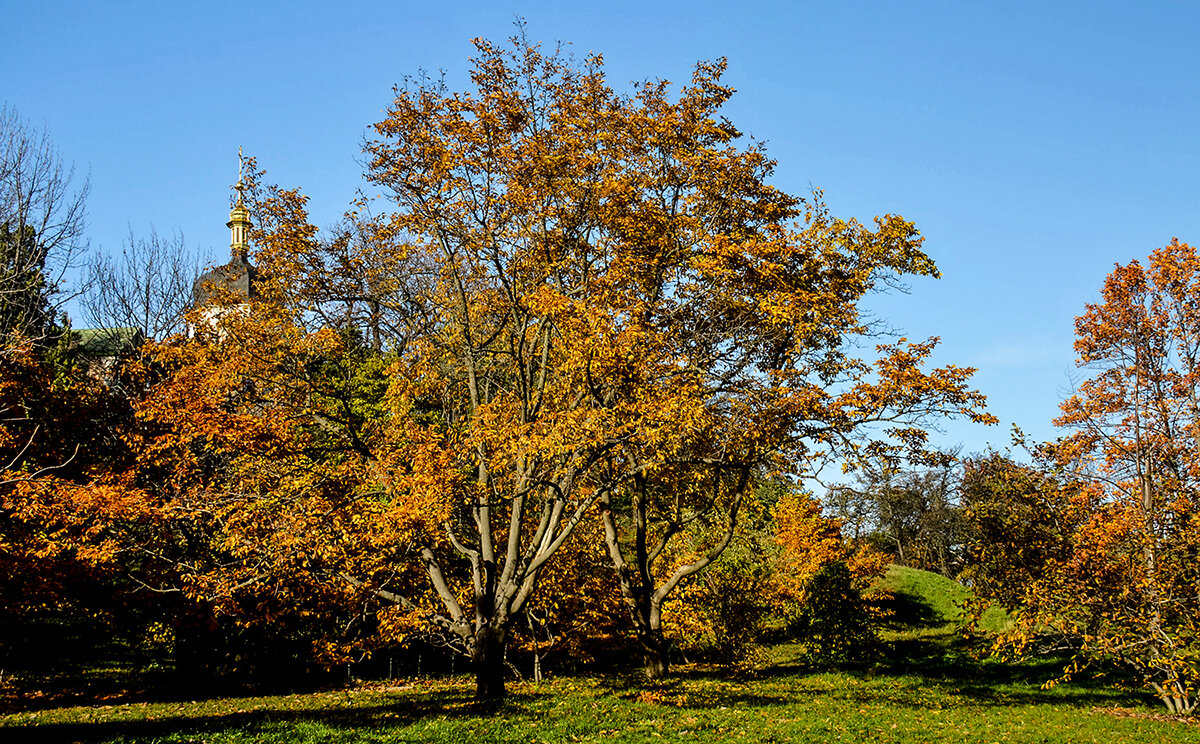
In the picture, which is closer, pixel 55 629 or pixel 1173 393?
pixel 1173 393

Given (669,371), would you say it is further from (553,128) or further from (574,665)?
(574,665)

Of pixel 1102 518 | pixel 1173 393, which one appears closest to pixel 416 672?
pixel 1102 518

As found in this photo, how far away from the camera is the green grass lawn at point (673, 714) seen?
399 inches

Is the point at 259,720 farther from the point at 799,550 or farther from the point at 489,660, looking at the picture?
the point at 799,550

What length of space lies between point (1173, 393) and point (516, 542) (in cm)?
1552

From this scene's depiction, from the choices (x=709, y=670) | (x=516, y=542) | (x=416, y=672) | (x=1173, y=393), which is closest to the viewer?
(x=516, y=542)

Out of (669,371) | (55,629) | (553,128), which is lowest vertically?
(55,629)

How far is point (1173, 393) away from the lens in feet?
58.6

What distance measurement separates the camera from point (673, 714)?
41.4ft

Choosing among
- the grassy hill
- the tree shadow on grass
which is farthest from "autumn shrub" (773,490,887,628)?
the grassy hill

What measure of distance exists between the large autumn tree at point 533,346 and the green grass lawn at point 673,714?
2136 mm

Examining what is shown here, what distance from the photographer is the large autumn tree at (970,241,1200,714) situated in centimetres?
1527

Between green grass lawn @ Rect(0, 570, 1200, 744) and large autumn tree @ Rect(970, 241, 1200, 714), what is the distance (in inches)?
69.0

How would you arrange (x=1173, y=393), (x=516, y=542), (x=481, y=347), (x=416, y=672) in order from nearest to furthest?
(x=516, y=542), (x=481, y=347), (x=1173, y=393), (x=416, y=672)
